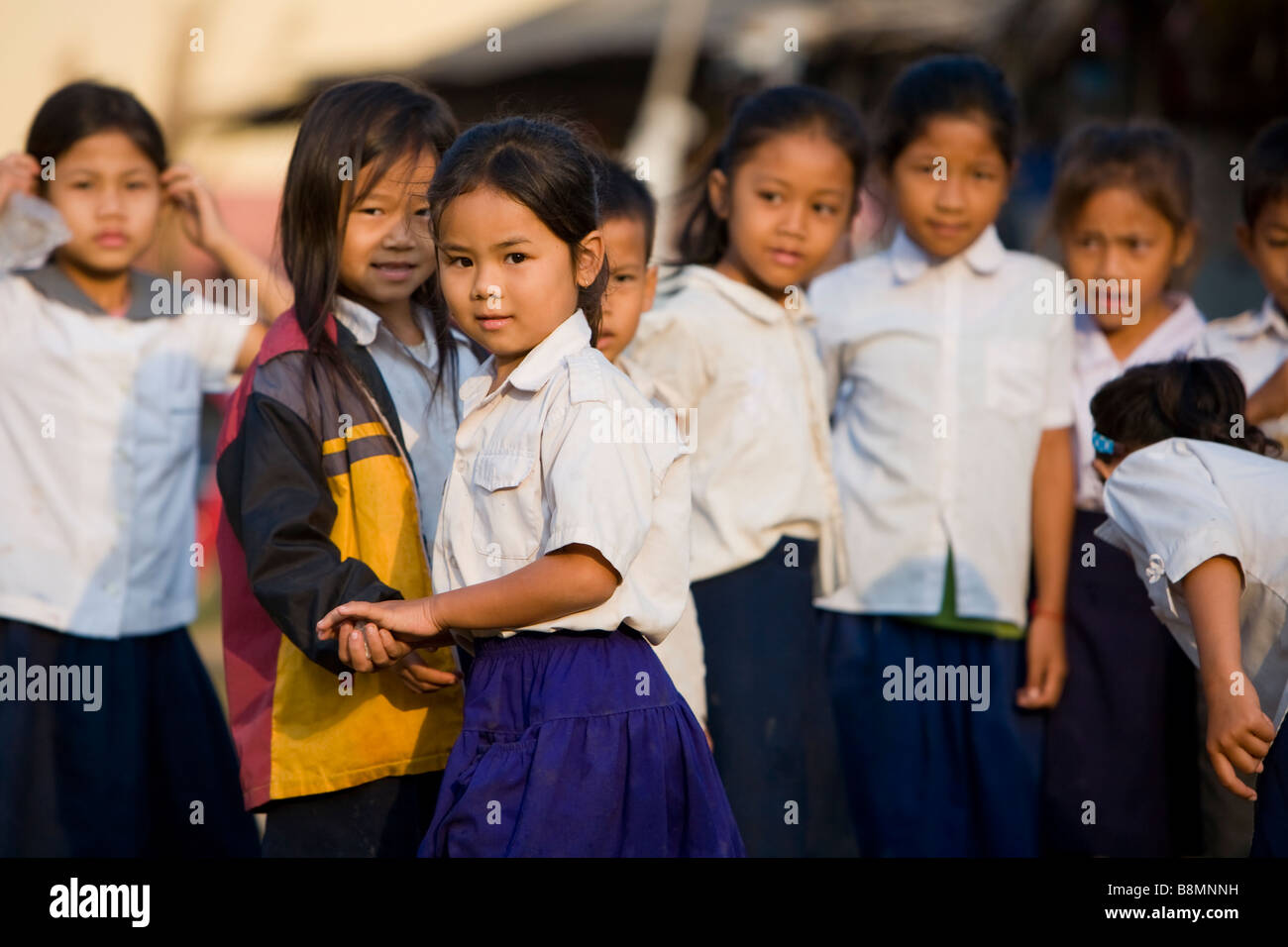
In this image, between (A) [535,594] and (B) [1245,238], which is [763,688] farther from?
(B) [1245,238]

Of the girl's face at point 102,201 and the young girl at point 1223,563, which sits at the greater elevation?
the girl's face at point 102,201

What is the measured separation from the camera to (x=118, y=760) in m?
3.17

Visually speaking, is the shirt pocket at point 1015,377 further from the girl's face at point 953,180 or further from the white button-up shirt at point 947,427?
the girl's face at point 953,180

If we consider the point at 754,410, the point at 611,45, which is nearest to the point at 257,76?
the point at 611,45

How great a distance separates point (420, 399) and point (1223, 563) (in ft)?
4.72

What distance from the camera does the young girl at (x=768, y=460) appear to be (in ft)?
10.1

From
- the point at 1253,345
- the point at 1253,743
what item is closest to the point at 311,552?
the point at 1253,743

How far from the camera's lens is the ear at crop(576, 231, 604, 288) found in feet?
7.27

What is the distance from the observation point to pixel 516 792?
203 centimetres

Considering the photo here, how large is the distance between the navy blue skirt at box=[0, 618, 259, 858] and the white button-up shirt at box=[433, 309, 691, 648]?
4.39ft

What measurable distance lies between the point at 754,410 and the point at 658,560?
3.31ft

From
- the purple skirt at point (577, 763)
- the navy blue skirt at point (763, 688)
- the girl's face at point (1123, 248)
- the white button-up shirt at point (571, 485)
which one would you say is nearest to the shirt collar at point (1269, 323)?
the girl's face at point (1123, 248)

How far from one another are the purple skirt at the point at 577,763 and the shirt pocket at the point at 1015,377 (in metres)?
1.51
